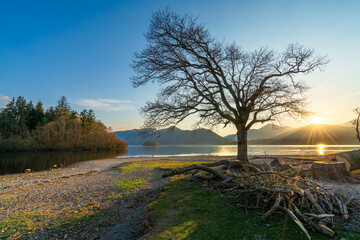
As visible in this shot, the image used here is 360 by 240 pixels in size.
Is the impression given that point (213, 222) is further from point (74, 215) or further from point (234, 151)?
point (234, 151)

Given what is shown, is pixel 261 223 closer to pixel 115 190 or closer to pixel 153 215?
pixel 153 215

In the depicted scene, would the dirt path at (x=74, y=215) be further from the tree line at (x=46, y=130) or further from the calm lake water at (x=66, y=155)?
the tree line at (x=46, y=130)

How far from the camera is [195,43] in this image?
15.6 metres

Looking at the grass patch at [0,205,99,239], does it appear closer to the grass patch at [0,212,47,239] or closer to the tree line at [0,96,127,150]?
the grass patch at [0,212,47,239]

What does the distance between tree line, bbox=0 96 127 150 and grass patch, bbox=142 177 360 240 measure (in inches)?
3220

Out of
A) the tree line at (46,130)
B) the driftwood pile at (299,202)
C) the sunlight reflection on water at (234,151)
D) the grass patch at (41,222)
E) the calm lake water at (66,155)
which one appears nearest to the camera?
the driftwood pile at (299,202)

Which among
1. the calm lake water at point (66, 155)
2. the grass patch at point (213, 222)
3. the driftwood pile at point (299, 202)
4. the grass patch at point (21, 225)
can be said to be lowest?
the calm lake water at point (66, 155)

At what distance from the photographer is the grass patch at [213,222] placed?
3.96 m

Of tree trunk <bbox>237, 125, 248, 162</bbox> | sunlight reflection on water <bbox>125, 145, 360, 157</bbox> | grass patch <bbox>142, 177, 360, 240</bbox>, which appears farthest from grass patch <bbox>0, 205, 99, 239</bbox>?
sunlight reflection on water <bbox>125, 145, 360, 157</bbox>

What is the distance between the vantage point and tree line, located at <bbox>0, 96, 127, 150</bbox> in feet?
234

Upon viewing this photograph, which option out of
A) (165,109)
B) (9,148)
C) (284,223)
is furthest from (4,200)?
(9,148)

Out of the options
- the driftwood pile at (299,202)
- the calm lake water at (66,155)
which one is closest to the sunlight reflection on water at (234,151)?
the calm lake water at (66,155)

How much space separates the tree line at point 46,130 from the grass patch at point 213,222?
8179cm

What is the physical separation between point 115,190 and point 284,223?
939 cm
